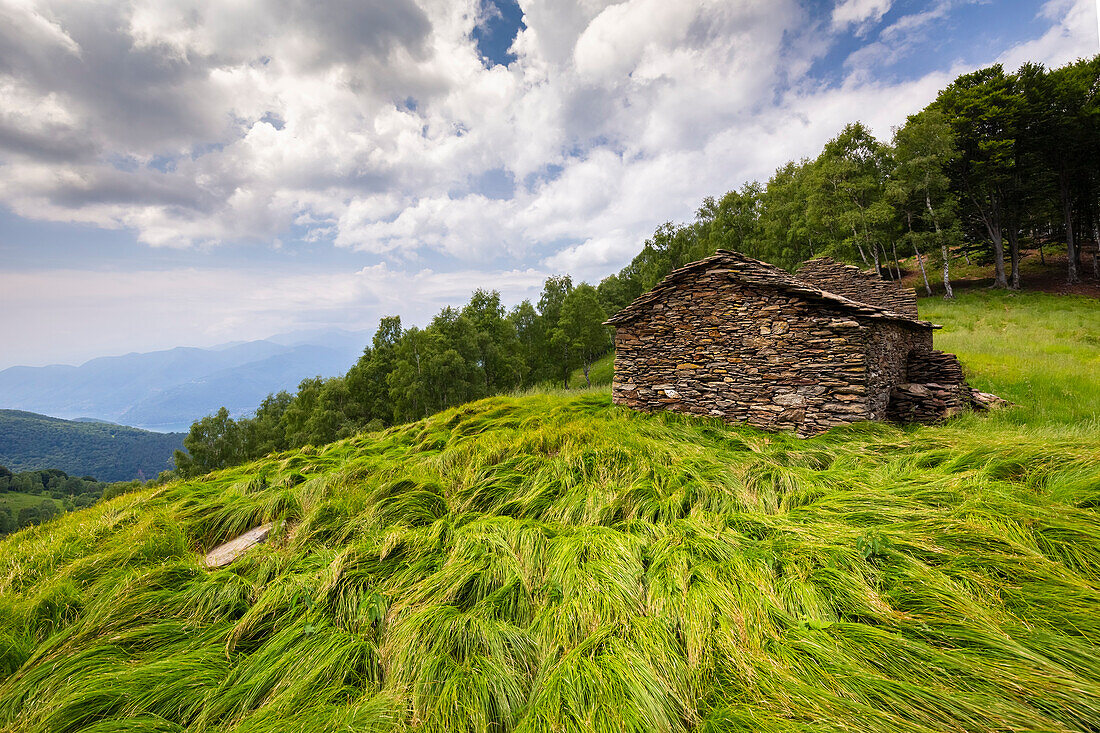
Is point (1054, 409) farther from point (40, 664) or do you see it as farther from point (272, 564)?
point (40, 664)

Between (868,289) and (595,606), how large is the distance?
16344mm

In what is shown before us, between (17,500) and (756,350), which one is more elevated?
(756,350)

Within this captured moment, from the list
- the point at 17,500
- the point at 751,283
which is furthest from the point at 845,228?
the point at 17,500

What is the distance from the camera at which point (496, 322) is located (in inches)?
1426

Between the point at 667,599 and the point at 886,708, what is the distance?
1279mm

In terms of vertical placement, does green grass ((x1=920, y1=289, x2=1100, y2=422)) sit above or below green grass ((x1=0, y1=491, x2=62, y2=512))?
above

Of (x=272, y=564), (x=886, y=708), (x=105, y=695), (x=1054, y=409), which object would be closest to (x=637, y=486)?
(x=886, y=708)

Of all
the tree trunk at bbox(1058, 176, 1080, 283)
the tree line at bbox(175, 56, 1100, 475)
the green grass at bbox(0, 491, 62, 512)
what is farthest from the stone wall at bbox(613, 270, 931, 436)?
the green grass at bbox(0, 491, 62, 512)

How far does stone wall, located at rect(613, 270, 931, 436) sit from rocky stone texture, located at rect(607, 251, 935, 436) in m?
0.02

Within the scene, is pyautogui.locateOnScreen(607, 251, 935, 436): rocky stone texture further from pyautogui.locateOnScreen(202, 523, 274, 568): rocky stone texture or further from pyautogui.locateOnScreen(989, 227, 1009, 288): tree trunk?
pyautogui.locateOnScreen(989, 227, 1009, 288): tree trunk

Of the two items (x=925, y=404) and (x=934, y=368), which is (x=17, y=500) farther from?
(x=934, y=368)

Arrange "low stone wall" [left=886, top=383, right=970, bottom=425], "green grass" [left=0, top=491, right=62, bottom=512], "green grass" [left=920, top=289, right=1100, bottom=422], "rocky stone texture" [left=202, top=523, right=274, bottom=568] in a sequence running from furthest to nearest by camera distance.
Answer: "green grass" [left=0, top=491, right=62, bottom=512] → "green grass" [left=920, top=289, right=1100, bottom=422] → "low stone wall" [left=886, top=383, right=970, bottom=425] → "rocky stone texture" [left=202, top=523, right=274, bottom=568]

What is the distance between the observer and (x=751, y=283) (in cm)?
788

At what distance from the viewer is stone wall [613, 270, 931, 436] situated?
7.21 m
